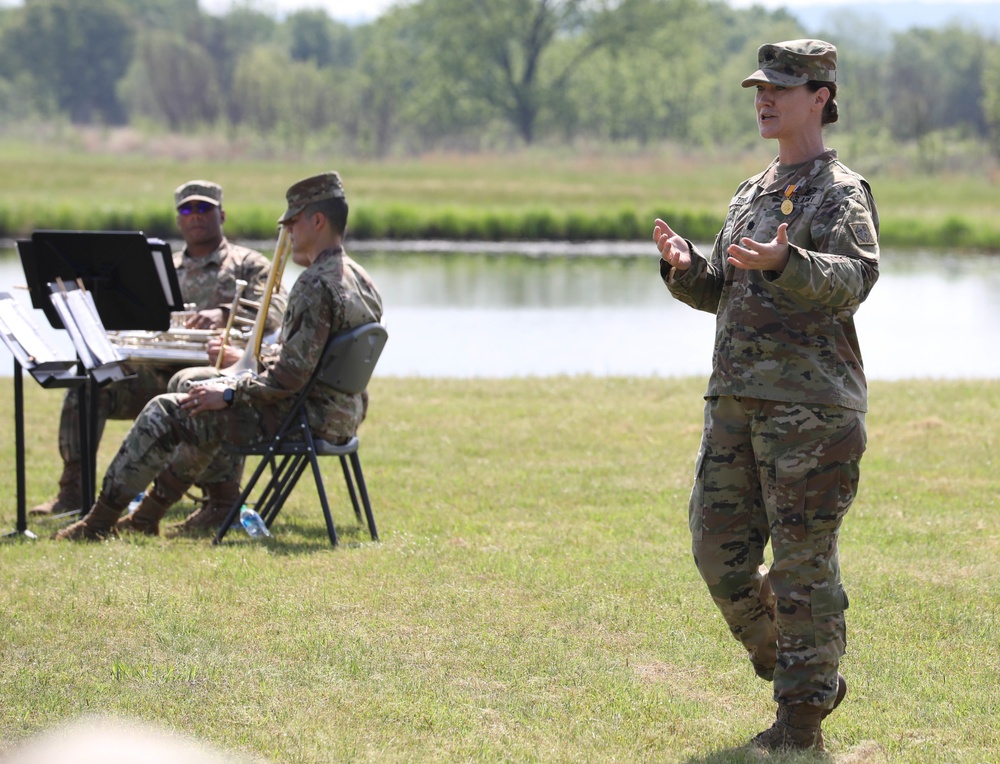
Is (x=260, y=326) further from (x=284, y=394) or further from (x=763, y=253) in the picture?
(x=763, y=253)

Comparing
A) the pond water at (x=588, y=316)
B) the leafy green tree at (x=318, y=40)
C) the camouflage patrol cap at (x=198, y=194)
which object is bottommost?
the pond water at (x=588, y=316)

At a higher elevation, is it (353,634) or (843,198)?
(843,198)

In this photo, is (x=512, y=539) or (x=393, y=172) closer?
(x=512, y=539)

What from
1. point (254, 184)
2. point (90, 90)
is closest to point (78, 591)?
point (254, 184)

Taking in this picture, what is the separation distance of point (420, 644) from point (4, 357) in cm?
1288

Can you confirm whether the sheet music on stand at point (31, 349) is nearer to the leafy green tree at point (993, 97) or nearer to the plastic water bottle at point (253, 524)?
the plastic water bottle at point (253, 524)

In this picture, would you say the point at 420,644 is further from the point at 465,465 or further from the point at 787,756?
the point at 465,465

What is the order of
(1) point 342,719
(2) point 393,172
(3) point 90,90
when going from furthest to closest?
(3) point 90,90 < (2) point 393,172 < (1) point 342,719

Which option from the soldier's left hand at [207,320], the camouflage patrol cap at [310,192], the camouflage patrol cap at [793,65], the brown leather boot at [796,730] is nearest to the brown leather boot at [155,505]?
the soldier's left hand at [207,320]

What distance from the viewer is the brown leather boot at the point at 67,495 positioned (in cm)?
863

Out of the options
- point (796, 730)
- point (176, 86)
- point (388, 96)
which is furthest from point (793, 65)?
point (176, 86)

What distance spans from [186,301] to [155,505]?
5.80 ft

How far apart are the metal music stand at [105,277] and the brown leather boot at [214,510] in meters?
0.56

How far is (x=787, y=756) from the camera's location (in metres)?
4.65
